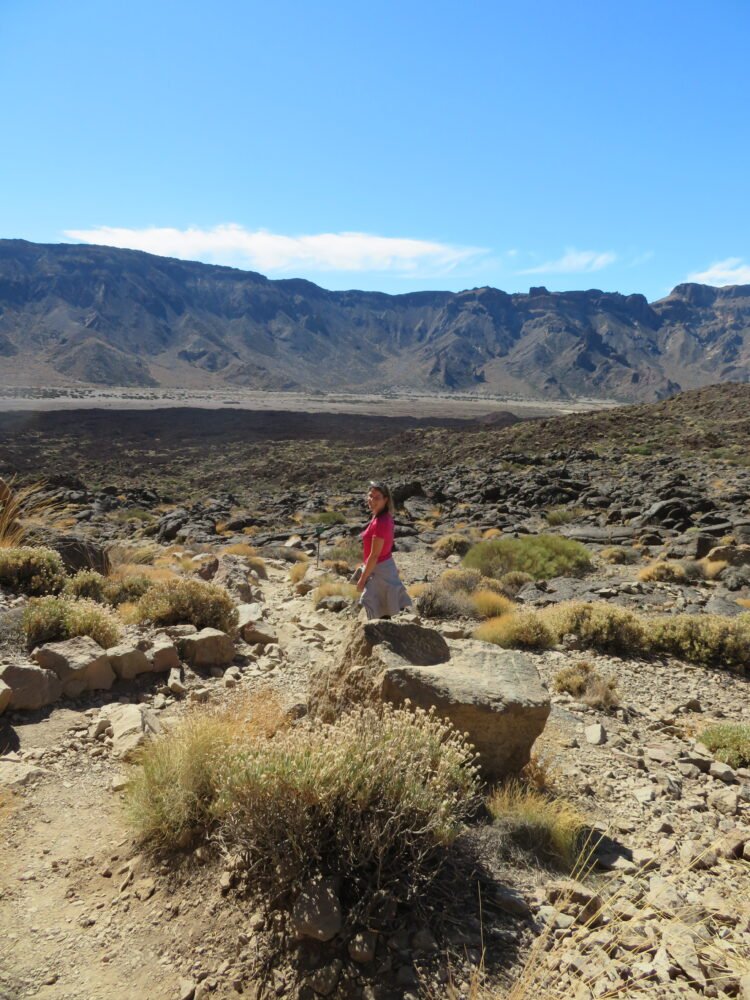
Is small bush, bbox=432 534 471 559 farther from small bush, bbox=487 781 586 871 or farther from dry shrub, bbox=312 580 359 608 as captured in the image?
small bush, bbox=487 781 586 871

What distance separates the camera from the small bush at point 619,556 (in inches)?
606

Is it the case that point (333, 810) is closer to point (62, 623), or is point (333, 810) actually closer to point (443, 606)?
point (62, 623)

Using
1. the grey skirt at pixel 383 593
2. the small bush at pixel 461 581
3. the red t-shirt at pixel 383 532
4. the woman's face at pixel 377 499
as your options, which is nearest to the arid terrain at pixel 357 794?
the small bush at pixel 461 581

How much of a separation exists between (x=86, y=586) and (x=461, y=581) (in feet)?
21.4

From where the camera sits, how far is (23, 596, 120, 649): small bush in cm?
607

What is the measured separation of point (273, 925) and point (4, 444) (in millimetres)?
60323

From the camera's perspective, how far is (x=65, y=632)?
6223 mm

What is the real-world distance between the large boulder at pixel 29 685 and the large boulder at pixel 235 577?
4465mm

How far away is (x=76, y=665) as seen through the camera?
219 inches

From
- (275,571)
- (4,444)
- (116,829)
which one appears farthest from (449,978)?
(4,444)

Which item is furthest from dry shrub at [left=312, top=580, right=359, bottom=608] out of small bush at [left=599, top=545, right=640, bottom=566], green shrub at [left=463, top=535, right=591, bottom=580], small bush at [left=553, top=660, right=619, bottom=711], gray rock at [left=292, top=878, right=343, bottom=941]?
small bush at [left=599, top=545, right=640, bottom=566]

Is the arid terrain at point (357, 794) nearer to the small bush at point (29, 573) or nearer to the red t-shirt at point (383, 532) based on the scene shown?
the small bush at point (29, 573)

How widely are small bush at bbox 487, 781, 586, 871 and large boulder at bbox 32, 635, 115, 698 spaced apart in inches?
138

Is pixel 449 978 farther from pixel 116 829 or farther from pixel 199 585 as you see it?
pixel 199 585
